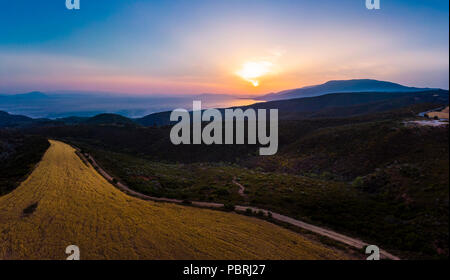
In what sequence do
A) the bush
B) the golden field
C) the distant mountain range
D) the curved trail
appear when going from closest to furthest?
the golden field → the curved trail → the bush → the distant mountain range

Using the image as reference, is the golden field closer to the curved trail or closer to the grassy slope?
the curved trail

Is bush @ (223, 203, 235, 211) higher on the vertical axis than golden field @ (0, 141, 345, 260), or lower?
lower

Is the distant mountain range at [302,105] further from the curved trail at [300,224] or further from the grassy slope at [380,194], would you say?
the curved trail at [300,224]

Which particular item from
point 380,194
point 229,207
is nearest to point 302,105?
point 380,194

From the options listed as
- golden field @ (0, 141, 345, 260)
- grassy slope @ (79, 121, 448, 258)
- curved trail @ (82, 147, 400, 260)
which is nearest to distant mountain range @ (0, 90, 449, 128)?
grassy slope @ (79, 121, 448, 258)

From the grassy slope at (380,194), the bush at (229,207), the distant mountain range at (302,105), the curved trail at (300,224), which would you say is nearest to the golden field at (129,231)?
the bush at (229,207)

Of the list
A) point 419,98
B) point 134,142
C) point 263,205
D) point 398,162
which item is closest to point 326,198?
point 263,205

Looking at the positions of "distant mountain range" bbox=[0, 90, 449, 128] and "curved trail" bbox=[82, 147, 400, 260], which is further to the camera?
"distant mountain range" bbox=[0, 90, 449, 128]

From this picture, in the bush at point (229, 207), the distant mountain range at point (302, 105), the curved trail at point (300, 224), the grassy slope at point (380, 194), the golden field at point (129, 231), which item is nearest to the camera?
the golden field at point (129, 231)
